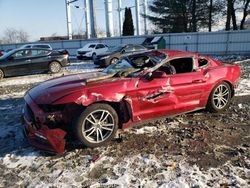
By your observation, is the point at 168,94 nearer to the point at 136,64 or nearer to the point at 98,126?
the point at 136,64

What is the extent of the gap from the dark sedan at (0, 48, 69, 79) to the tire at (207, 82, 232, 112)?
10.2 meters

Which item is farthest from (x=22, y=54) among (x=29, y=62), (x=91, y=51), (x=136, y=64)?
(x=136, y=64)

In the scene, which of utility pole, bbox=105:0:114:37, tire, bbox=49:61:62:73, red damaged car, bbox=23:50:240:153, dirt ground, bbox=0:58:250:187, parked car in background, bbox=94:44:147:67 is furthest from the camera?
utility pole, bbox=105:0:114:37

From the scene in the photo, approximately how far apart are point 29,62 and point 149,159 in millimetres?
11272

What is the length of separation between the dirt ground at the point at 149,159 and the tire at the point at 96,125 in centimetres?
16

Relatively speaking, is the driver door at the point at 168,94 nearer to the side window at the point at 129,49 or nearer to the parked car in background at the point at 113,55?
the parked car in background at the point at 113,55

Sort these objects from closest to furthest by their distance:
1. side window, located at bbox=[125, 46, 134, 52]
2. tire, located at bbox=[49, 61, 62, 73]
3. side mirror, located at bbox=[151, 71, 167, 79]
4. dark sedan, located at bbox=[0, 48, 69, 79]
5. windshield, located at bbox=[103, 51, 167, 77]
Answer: side mirror, located at bbox=[151, 71, 167, 79]
windshield, located at bbox=[103, 51, 167, 77]
dark sedan, located at bbox=[0, 48, 69, 79]
tire, located at bbox=[49, 61, 62, 73]
side window, located at bbox=[125, 46, 134, 52]

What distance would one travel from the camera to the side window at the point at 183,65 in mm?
6082

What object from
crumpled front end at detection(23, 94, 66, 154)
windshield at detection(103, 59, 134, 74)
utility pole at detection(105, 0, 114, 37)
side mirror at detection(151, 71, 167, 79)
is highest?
utility pole at detection(105, 0, 114, 37)

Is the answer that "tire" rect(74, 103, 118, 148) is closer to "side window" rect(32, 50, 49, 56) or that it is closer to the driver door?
the driver door

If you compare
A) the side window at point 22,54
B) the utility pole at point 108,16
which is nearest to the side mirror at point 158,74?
the side window at point 22,54

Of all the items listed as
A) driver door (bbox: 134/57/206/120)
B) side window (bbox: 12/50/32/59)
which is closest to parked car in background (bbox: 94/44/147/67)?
side window (bbox: 12/50/32/59)

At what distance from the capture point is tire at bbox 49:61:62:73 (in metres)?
15.1

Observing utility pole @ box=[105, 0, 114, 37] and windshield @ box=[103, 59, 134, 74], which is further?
utility pole @ box=[105, 0, 114, 37]
